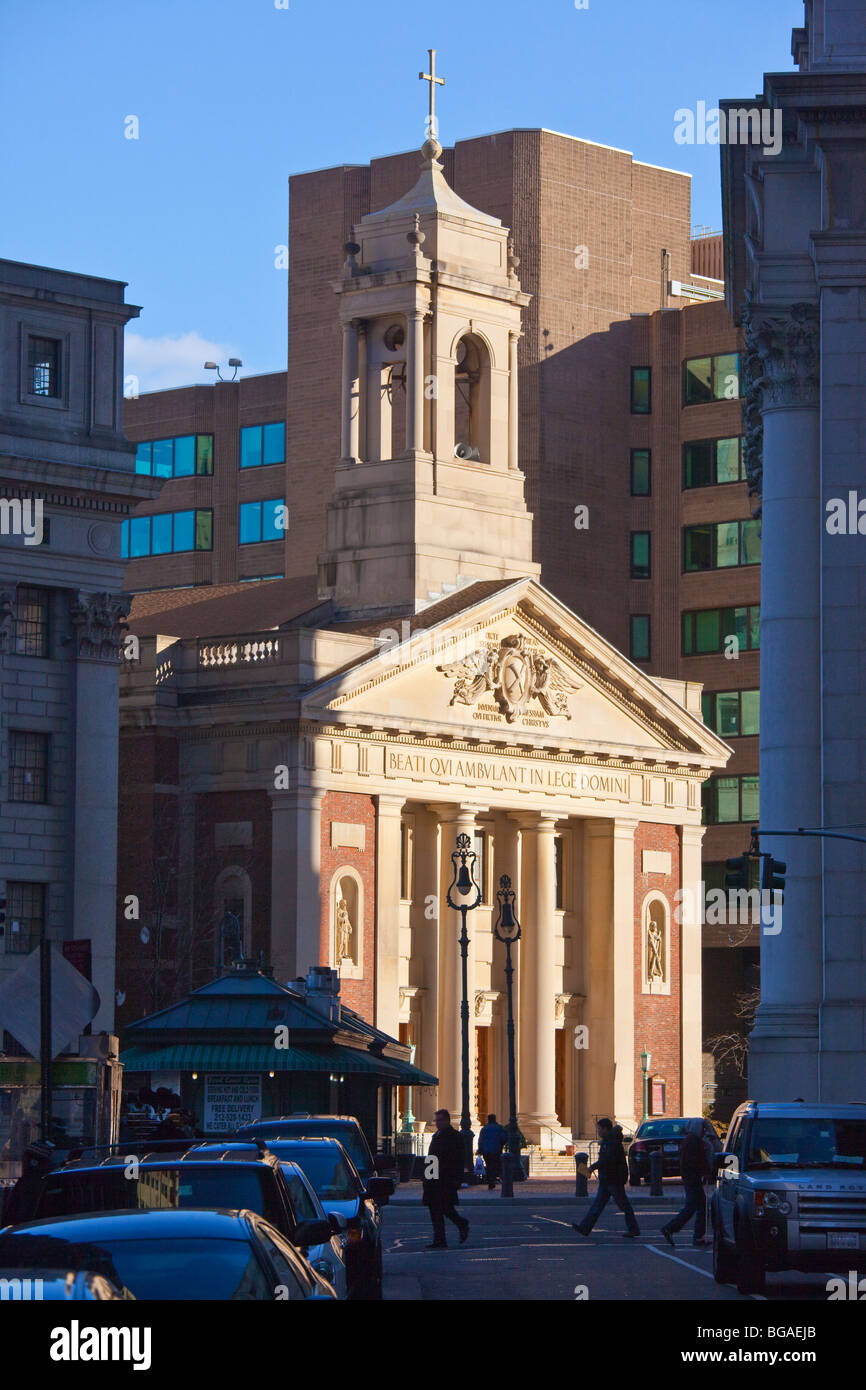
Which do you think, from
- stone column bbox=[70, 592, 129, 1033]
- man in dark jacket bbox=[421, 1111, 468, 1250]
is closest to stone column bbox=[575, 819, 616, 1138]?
stone column bbox=[70, 592, 129, 1033]

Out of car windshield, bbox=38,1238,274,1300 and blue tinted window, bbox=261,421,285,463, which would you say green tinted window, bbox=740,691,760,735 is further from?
car windshield, bbox=38,1238,274,1300

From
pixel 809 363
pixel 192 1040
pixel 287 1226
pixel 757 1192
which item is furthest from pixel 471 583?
pixel 287 1226

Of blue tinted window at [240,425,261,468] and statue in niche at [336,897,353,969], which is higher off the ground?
blue tinted window at [240,425,261,468]

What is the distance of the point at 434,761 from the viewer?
73812 millimetres

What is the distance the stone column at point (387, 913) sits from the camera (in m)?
71.4

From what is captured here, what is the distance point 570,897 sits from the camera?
262 ft

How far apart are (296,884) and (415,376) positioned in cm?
1593

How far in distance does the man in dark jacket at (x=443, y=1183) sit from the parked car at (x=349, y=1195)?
36.6 ft

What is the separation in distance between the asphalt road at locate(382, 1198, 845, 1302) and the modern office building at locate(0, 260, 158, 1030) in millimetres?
17229

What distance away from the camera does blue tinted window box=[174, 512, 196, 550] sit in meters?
99.4

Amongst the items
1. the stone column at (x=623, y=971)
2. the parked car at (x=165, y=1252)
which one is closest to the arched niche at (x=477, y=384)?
the stone column at (x=623, y=971)

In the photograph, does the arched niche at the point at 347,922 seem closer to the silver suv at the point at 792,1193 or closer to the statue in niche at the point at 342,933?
the statue in niche at the point at 342,933

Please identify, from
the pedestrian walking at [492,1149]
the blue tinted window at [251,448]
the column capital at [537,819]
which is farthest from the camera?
the blue tinted window at [251,448]

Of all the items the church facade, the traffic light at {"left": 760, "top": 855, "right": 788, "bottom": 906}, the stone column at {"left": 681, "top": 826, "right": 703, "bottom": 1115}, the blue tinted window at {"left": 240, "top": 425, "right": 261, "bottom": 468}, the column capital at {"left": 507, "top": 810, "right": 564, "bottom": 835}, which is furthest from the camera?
the blue tinted window at {"left": 240, "top": 425, "right": 261, "bottom": 468}
